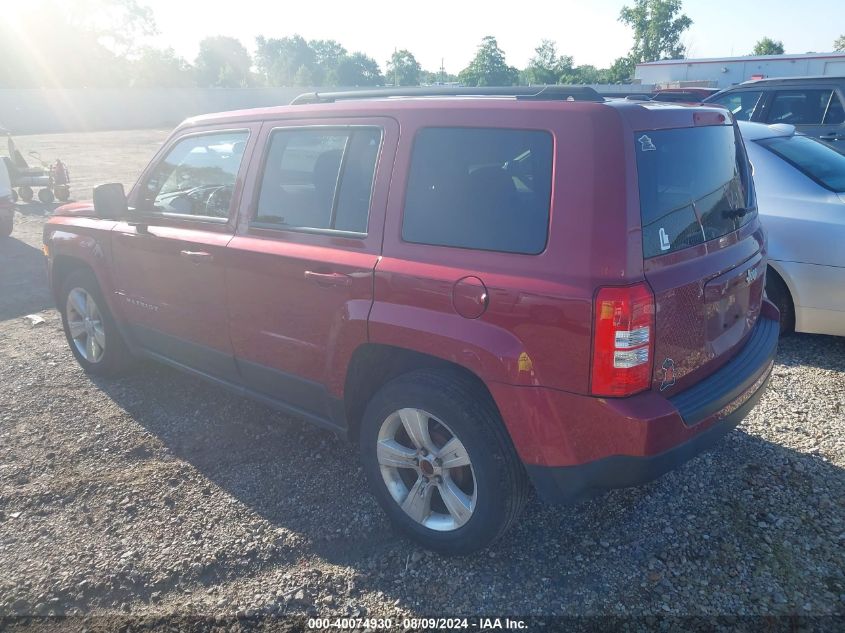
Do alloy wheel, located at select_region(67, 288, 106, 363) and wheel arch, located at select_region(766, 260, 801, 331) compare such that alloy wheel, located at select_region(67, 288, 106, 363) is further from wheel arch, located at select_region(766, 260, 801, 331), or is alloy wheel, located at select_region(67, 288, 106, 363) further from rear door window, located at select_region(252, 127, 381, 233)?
wheel arch, located at select_region(766, 260, 801, 331)

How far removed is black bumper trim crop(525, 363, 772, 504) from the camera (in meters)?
2.47

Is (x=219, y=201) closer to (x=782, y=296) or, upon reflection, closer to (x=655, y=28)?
(x=782, y=296)

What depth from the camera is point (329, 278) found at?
10.2 feet

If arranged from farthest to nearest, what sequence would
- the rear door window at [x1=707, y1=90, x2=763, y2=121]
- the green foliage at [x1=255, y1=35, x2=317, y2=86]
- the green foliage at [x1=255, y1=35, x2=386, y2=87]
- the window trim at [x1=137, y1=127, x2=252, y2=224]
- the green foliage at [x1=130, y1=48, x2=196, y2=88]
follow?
the green foliage at [x1=255, y1=35, x2=317, y2=86], the green foliage at [x1=255, y1=35, x2=386, y2=87], the green foliage at [x1=130, y1=48, x2=196, y2=88], the rear door window at [x1=707, y1=90, x2=763, y2=121], the window trim at [x1=137, y1=127, x2=252, y2=224]

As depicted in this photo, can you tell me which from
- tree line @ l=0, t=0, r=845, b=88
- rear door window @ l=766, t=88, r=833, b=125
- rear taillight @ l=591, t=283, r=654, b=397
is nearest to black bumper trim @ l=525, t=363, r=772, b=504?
rear taillight @ l=591, t=283, r=654, b=397

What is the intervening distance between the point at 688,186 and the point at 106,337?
4.09 metres

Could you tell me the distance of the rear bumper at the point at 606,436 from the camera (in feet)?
7.94

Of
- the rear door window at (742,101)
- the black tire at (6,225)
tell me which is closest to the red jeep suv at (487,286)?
the rear door window at (742,101)

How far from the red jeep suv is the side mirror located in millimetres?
837

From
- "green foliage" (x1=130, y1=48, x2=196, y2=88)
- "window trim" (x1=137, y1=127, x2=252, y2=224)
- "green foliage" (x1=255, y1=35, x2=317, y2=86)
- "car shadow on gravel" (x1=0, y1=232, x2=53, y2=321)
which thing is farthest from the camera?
"green foliage" (x1=255, y1=35, x2=317, y2=86)

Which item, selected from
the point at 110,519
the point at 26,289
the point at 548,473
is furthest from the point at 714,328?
the point at 26,289

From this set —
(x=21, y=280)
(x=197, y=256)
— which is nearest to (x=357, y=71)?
(x=21, y=280)

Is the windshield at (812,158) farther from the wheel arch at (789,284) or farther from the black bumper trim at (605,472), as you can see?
the black bumper trim at (605,472)

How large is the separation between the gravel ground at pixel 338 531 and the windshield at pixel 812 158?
1.51 m
